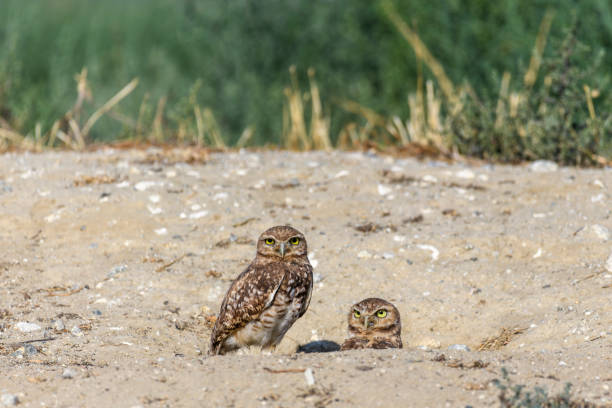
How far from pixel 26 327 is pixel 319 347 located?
1742mm

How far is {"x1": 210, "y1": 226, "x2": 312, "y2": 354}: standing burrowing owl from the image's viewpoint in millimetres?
4586

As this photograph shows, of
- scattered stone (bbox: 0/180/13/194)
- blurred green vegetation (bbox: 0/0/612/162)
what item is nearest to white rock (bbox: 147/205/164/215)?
scattered stone (bbox: 0/180/13/194)

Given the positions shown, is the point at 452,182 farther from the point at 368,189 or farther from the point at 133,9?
the point at 133,9

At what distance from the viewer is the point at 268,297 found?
460 cm

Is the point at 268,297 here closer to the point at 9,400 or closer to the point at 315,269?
the point at 315,269

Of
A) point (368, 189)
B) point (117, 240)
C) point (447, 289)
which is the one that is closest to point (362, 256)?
point (447, 289)

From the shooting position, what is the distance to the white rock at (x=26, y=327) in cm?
460

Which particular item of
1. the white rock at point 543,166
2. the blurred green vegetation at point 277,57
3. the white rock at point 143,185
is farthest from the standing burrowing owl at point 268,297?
the blurred green vegetation at point 277,57

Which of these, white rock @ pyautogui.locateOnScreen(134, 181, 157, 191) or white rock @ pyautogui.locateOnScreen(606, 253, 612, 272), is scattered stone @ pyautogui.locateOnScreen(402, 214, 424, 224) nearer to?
white rock @ pyautogui.locateOnScreen(606, 253, 612, 272)

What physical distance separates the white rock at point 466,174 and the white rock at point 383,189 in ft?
2.23

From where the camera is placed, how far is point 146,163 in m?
7.29

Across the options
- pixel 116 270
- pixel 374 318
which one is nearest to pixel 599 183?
pixel 374 318

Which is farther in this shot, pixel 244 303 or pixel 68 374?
pixel 244 303

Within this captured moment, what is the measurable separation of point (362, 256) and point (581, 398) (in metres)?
2.50
